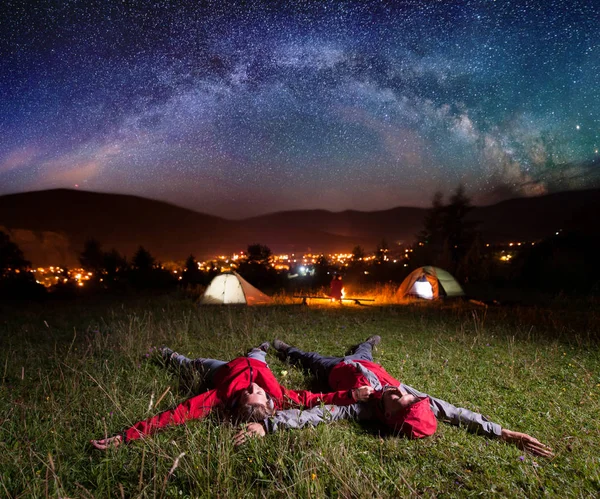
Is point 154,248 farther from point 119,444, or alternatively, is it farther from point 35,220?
point 119,444

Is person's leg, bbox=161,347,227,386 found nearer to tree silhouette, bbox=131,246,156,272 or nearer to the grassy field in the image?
the grassy field

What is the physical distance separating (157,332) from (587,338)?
933 cm

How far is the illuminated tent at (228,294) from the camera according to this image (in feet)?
47.8

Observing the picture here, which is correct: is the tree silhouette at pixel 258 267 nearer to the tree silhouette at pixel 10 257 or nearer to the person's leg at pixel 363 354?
the tree silhouette at pixel 10 257

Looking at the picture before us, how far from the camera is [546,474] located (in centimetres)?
311

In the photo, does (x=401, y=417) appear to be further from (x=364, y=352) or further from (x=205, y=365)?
(x=205, y=365)

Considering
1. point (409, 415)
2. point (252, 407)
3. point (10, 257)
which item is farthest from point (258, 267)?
point (409, 415)

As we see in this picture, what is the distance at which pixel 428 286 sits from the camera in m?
15.8

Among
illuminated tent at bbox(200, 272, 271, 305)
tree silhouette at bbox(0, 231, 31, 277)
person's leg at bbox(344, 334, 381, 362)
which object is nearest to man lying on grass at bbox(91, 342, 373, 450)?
person's leg at bbox(344, 334, 381, 362)

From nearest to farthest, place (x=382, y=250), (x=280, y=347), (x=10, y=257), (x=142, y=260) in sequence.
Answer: (x=280, y=347)
(x=10, y=257)
(x=142, y=260)
(x=382, y=250)

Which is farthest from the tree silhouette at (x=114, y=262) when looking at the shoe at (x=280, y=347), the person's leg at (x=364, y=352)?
the person's leg at (x=364, y=352)

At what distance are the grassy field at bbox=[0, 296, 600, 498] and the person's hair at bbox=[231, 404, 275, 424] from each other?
0.28 meters

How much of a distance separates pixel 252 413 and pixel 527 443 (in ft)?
9.14

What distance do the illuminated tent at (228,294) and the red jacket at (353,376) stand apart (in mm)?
9574
